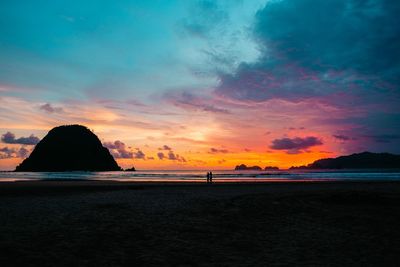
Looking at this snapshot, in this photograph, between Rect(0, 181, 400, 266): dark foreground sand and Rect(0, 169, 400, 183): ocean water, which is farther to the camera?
Rect(0, 169, 400, 183): ocean water

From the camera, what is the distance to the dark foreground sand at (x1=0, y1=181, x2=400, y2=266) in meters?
9.80

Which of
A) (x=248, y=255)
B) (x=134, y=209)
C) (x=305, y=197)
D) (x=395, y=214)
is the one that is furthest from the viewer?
(x=305, y=197)

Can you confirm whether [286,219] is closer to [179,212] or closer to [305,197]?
[179,212]

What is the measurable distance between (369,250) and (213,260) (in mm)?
5184

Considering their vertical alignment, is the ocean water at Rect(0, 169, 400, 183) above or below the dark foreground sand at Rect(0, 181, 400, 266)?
above

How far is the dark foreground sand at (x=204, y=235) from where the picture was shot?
9797 mm

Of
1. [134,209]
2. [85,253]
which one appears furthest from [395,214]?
[85,253]

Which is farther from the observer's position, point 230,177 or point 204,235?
point 230,177

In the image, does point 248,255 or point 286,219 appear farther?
point 286,219

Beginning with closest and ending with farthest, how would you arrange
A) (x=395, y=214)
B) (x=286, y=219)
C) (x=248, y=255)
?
(x=248, y=255) → (x=286, y=219) → (x=395, y=214)

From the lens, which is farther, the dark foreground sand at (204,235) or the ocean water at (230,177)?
the ocean water at (230,177)

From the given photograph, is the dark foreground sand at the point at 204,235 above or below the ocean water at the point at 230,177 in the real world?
below

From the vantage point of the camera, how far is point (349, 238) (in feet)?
41.7

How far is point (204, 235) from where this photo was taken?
13094 millimetres
